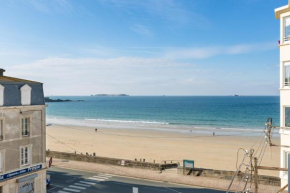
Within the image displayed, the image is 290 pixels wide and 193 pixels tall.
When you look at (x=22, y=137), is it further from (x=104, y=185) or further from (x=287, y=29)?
(x=287, y=29)

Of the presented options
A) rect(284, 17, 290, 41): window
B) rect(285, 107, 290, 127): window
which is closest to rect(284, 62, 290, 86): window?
rect(285, 107, 290, 127): window

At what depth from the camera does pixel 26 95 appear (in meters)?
24.3

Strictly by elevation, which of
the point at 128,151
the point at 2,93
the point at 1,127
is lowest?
the point at 128,151

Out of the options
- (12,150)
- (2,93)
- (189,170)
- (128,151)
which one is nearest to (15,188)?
(12,150)

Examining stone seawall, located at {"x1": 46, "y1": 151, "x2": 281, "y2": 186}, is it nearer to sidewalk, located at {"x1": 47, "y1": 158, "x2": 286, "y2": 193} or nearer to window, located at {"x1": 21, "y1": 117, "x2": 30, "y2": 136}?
sidewalk, located at {"x1": 47, "y1": 158, "x2": 286, "y2": 193}

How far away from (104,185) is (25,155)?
8.70 meters

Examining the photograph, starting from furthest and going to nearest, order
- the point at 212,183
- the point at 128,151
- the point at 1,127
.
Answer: the point at 128,151, the point at 212,183, the point at 1,127

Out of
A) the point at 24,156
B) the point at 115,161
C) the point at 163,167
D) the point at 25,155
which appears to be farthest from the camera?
the point at 115,161

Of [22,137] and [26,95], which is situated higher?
[26,95]

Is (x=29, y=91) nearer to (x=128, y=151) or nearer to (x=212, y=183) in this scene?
(x=212, y=183)

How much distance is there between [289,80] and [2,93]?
2231 centimetres

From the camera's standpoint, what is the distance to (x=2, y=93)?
73.7 feet

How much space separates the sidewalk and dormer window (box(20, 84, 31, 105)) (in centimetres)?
1409

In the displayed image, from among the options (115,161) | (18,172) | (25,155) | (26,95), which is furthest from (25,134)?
(115,161)
